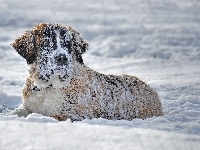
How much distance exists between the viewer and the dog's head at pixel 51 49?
626 cm

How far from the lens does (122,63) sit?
14.2 m

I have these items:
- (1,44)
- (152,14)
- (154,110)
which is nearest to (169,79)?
(154,110)

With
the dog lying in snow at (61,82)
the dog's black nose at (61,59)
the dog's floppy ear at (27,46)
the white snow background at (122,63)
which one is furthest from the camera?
the dog's floppy ear at (27,46)

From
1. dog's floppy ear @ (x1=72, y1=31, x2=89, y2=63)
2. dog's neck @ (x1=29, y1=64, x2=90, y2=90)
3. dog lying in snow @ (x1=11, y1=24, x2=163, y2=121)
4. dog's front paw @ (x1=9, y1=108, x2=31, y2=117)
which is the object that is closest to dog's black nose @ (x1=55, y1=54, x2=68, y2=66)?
dog lying in snow @ (x1=11, y1=24, x2=163, y2=121)

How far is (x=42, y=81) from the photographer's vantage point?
6383 mm

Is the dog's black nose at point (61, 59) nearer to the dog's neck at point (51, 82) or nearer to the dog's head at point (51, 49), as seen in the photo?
the dog's head at point (51, 49)

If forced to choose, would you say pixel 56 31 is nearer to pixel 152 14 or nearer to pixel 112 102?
pixel 112 102

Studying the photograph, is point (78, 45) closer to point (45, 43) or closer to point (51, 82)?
point (45, 43)

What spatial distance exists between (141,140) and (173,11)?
16663 millimetres

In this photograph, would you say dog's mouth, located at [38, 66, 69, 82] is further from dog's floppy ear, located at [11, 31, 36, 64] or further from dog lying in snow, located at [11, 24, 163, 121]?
dog's floppy ear, located at [11, 31, 36, 64]

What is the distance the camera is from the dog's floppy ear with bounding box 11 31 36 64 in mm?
6586

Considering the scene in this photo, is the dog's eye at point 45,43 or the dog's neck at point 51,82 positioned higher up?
the dog's eye at point 45,43

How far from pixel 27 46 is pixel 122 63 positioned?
303 inches

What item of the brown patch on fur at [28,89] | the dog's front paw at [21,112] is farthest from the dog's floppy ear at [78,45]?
the dog's front paw at [21,112]
